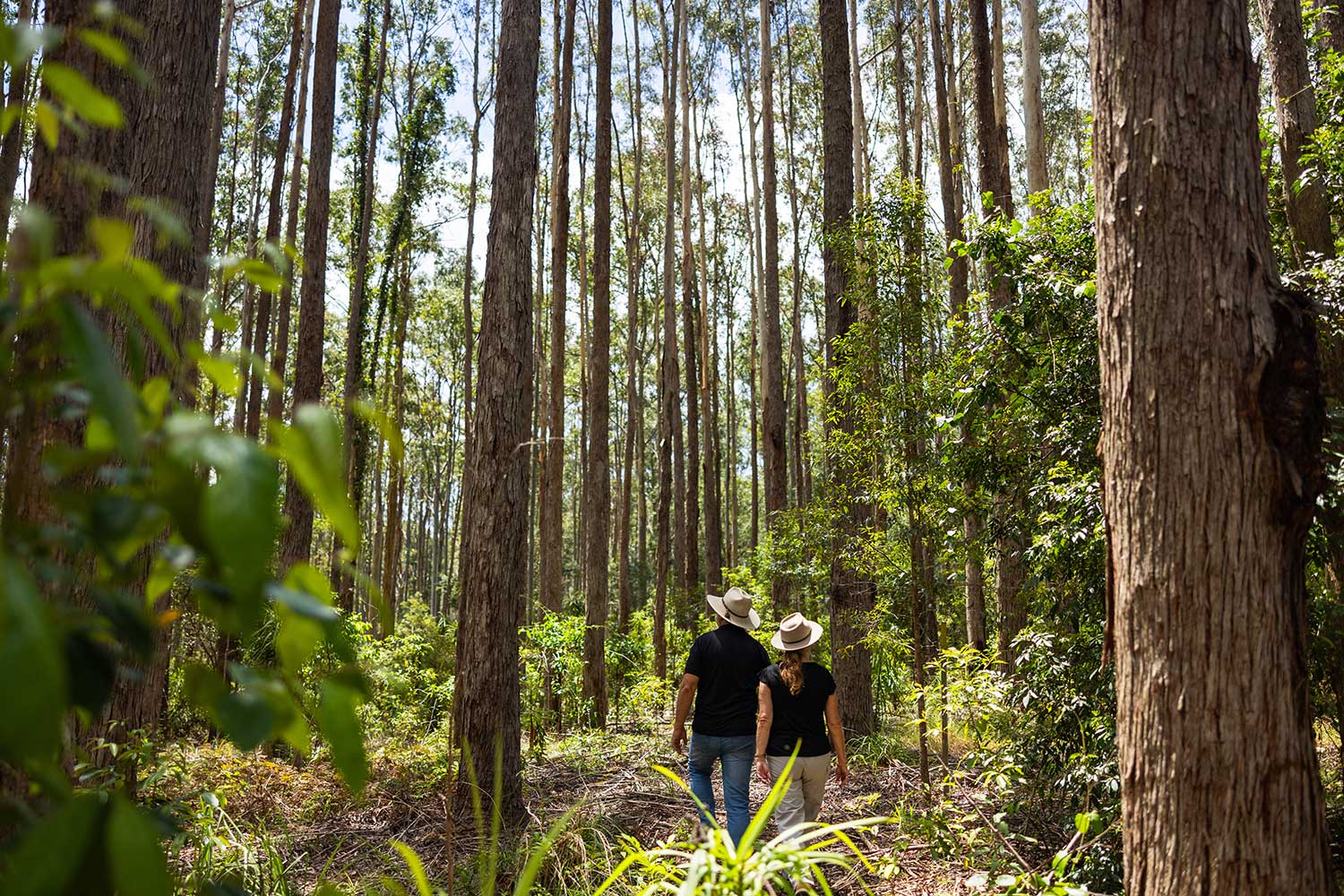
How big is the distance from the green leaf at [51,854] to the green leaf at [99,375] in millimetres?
299

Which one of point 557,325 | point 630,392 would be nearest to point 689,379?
point 630,392

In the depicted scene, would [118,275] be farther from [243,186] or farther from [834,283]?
[243,186]

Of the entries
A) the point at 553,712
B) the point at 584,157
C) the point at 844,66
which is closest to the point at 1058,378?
the point at 844,66

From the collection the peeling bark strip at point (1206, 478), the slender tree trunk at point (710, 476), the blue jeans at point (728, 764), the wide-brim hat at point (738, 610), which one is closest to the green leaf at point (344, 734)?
the peeling bark strip at point (1206, 478)

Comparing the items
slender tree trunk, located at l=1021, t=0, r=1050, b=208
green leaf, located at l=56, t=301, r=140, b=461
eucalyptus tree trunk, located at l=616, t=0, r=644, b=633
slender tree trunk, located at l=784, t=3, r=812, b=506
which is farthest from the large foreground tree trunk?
slender tree trunk, located at l=784, t=3, r=812, b=506

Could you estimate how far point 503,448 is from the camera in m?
6.37

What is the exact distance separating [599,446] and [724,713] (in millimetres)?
6142

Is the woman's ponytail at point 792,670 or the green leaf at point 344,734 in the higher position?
the green leaf at point 344,734

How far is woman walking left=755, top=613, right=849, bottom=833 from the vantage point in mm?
5297

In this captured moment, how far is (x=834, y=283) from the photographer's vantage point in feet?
28.9

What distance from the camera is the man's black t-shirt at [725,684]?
5.53m

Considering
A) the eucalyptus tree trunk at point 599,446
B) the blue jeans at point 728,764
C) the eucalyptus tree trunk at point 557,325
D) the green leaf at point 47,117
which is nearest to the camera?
the green leaf at point 47,117

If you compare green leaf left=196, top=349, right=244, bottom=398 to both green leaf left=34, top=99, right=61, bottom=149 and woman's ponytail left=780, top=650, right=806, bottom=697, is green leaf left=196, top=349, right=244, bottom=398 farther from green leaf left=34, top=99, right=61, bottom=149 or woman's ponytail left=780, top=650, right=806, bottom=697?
woman's ponytail left=780, top=650, right=806, bottom=697

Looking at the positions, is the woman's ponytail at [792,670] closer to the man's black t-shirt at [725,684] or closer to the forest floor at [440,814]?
the man's black t-shirt at [725,684]
